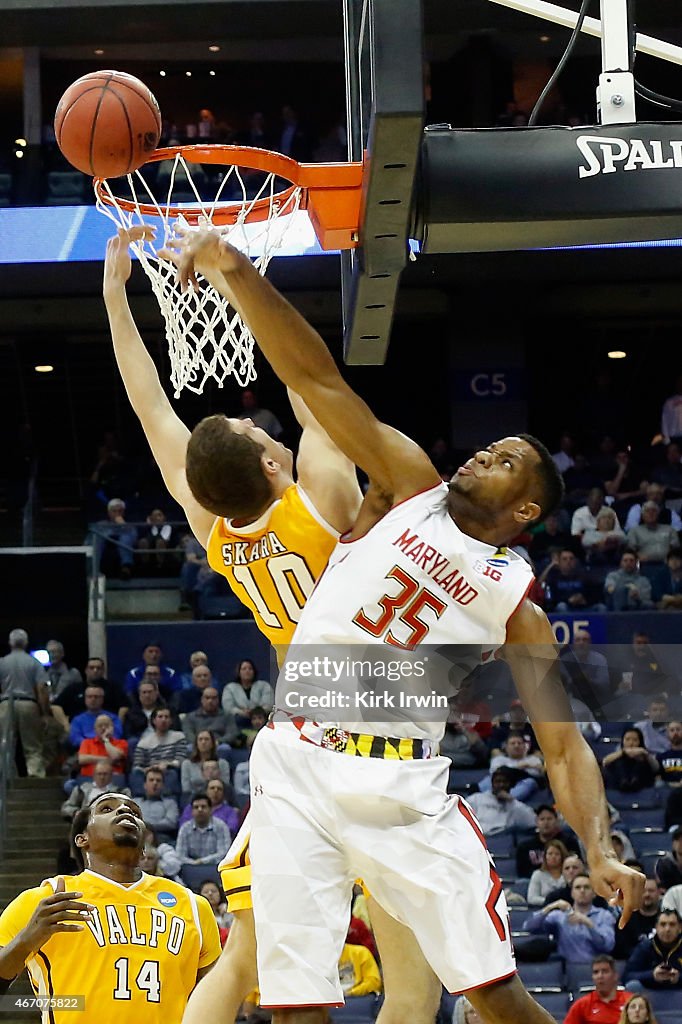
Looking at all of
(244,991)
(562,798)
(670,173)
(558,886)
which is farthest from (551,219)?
(558,886)

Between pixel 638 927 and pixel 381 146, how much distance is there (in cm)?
684

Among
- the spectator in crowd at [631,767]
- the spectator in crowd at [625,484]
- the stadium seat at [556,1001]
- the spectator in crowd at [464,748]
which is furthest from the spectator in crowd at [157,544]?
the stadium seat at [556,1001]

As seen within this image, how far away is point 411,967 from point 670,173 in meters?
2.13

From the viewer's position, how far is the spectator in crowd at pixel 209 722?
1118 cm

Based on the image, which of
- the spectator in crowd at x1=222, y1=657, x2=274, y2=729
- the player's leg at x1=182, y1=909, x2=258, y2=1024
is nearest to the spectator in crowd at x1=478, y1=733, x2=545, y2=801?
the spectator in crowd at x1=222, y1=657, x2=274, y2=729

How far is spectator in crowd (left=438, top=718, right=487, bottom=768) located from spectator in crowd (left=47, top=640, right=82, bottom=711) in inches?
132

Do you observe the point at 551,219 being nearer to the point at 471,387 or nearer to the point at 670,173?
the point at 670,173

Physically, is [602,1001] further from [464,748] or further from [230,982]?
[230,982]

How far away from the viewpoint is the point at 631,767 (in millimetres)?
10516

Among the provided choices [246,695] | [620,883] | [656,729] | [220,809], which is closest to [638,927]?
[656,729]

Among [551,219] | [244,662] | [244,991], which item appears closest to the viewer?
[551,219]

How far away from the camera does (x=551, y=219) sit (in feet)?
11.9

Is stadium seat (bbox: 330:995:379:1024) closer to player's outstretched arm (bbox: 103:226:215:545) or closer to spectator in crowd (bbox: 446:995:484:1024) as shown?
spectator in crowd (bbox: 446:995:484:1024)

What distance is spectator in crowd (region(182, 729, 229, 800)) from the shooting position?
34.3 ft
